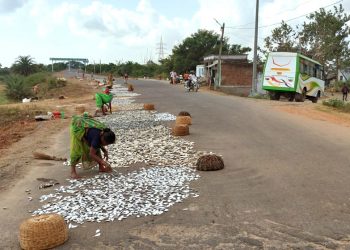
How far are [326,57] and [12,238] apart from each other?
172 feet

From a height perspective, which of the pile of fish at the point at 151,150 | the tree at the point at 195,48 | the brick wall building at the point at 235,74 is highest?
the tree at the point at 195,48

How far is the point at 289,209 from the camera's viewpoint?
6.99 metres

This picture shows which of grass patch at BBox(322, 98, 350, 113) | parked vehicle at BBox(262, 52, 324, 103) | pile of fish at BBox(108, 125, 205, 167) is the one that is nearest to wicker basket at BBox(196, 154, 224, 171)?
pile of fish at BBox(108, 125, 205, 167)

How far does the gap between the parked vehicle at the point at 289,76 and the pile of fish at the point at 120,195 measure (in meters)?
23.0

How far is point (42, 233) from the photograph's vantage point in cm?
582

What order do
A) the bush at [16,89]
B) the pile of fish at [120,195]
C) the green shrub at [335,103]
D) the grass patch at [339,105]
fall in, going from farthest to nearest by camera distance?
the bush at [16,89] < the green shrub at [335,103] < the grass patch at [339,105] < the pile of fish at [120,195]

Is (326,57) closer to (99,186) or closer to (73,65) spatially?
(99,186)

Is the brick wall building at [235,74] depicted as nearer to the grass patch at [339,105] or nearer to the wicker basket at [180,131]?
the grass patch at [339,105]

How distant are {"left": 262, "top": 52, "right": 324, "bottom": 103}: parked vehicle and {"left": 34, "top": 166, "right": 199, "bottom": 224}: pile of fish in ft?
75.3

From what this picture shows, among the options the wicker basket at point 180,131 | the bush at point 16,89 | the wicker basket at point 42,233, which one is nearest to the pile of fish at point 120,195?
the wicker basket at point 42,233

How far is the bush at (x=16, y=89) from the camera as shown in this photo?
44250 millimetres

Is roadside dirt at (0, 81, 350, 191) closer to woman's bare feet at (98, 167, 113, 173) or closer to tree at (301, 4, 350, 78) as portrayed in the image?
woman's bare feet at (98, 167, 113, 173)

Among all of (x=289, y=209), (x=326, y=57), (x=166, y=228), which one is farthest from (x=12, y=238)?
(x=326, y=57)

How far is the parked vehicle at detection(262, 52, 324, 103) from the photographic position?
30594 millimetres
